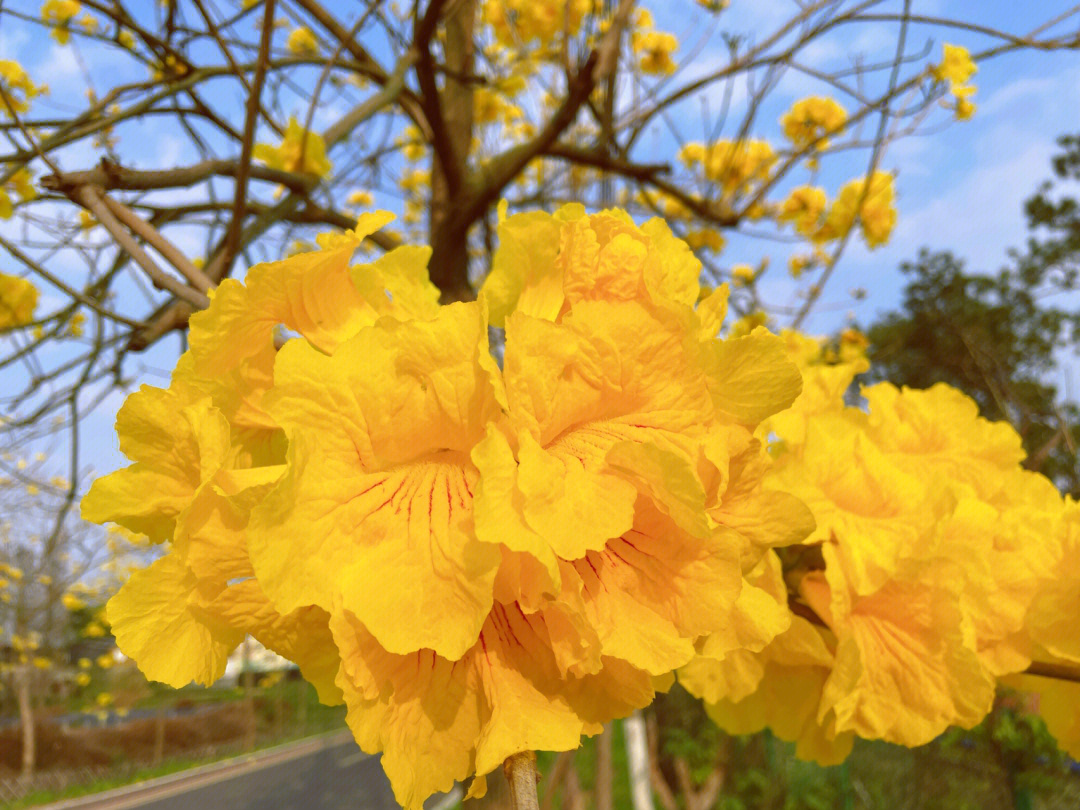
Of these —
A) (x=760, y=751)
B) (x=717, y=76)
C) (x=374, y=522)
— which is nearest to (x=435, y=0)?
(x=717, y=76)

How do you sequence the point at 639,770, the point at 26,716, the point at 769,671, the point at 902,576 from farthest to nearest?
the point at 26,716 → the point at 639,770 → the point at 769,671 → the point at 902,576

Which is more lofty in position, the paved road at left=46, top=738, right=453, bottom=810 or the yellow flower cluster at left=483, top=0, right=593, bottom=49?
the yellow flower cluster at left=483, top=0, right=593, bottom=49

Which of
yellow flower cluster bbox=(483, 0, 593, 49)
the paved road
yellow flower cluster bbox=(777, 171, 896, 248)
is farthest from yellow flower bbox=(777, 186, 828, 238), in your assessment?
the paved road

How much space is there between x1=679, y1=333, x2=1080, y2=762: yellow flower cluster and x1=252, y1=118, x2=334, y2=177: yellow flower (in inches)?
43.3

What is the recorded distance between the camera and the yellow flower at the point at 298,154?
136cm

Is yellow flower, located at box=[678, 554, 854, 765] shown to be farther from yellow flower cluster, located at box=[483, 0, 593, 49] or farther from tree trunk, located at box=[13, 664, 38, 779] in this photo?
tree trunk, located at box=[13, 664, 38, 779]

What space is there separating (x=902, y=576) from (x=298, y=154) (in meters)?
1.29

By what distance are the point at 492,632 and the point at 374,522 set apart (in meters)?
0.11

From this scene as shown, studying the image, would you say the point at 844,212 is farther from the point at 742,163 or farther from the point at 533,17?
the point at 533,17

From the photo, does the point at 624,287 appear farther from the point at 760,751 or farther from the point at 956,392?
the point at 760,751

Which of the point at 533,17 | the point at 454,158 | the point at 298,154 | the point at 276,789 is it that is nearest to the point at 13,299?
the point at 298,154

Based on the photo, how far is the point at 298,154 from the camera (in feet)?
4.45

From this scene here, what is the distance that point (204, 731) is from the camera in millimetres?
9258

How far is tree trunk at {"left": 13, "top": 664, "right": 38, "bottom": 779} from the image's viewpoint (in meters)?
6.25
